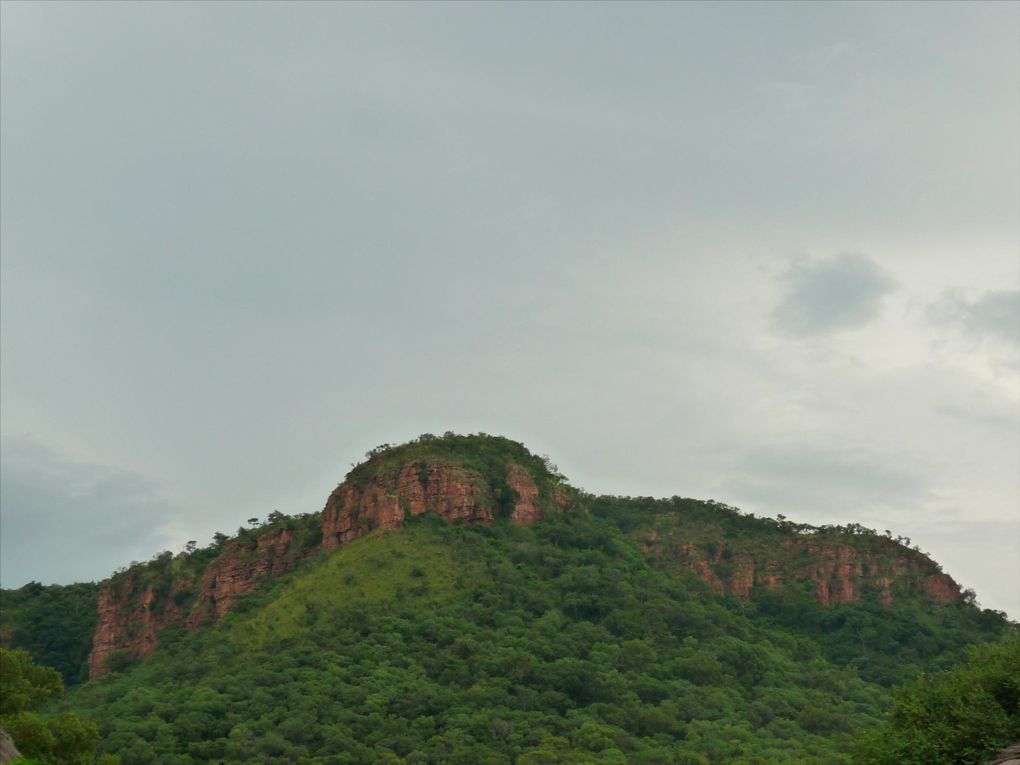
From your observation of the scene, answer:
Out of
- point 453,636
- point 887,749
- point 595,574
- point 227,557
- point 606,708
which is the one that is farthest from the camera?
point 227,557

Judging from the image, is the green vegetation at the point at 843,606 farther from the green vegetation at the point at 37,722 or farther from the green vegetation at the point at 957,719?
the green vegetation at the point at 37,722

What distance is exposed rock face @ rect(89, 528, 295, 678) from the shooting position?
308ft

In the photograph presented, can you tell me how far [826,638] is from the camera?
97.0 m

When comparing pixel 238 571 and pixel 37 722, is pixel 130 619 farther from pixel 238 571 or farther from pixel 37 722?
pixel 37 722

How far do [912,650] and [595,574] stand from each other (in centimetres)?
2656

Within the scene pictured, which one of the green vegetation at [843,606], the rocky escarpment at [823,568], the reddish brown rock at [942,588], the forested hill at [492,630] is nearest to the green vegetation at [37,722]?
the forested hill at [492,630]

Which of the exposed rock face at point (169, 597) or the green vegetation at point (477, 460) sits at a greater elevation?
the green vegetation at point (477, 460)

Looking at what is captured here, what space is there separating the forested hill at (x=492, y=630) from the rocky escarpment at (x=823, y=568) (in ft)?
0.66

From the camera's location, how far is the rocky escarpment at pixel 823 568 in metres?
102

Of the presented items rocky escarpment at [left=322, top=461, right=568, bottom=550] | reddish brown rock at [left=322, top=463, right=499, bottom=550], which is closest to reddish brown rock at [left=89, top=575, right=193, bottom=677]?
reddish brown rock at [left=322, top=463, right=499, bottom=550]

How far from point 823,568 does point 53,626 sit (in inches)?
2811

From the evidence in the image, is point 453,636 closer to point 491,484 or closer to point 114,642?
point 491,484

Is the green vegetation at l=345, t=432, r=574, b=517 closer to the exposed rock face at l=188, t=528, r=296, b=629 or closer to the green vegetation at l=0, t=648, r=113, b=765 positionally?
the exposed rock face at l=188, t=528, r=296, b=629

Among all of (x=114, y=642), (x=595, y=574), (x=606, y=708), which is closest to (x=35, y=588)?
(x=114, y=642)
